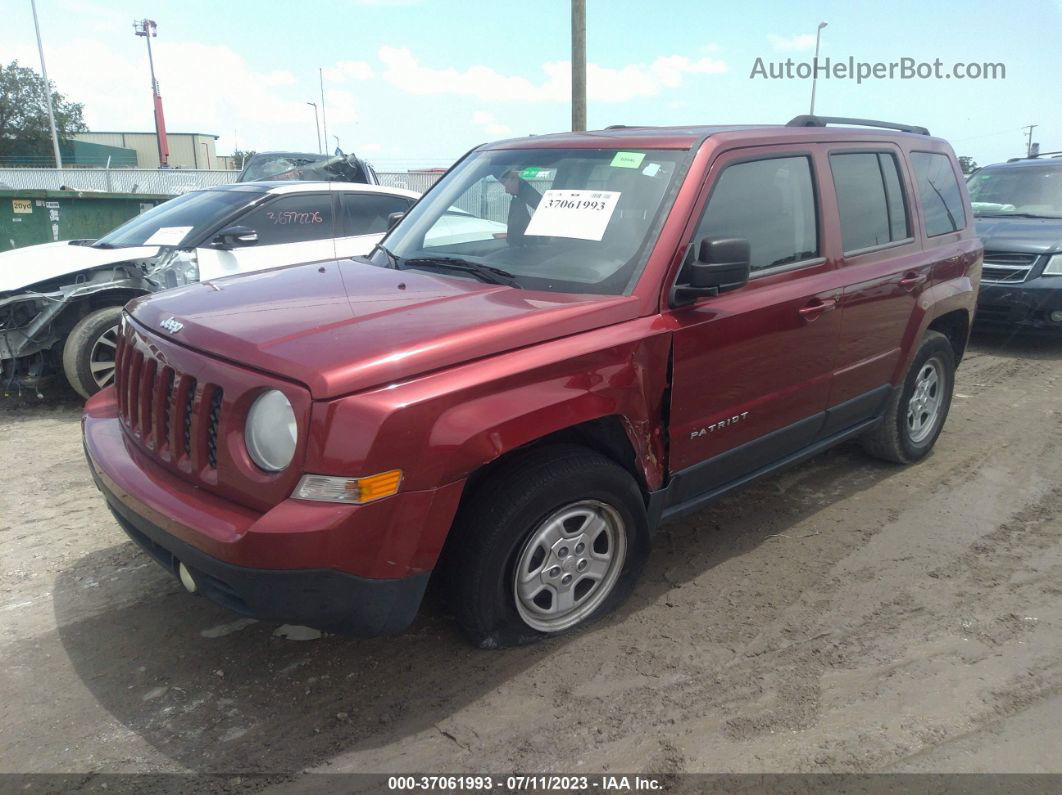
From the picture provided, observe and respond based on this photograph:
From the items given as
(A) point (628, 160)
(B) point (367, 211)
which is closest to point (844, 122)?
(A) point (628, 160)

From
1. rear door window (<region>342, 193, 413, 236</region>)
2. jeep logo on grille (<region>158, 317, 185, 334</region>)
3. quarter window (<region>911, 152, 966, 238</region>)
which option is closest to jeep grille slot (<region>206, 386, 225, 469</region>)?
jeep logo on grille (<region>158, 317, 185, 334</region>)

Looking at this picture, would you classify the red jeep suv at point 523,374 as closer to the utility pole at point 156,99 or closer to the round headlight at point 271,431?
the round headlight at point 271,431

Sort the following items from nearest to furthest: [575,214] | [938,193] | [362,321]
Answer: [362,321] < [575,214] < [938,193]

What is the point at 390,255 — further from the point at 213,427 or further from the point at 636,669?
the point at 636,669

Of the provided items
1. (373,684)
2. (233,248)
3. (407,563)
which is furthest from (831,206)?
(233,248)

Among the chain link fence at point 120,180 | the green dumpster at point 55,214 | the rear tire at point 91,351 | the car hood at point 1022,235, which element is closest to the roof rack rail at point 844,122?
the car hood at point 1022,235

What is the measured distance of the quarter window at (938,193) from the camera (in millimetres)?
4484

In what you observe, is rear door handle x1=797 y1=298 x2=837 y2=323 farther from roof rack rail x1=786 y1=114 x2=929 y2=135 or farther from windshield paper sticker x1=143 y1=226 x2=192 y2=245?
windshield paper sticker x1=143 y1=226 x2=192 y2=245

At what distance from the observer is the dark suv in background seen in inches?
301

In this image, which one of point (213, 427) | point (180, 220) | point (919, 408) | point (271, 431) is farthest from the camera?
point (180, 220)

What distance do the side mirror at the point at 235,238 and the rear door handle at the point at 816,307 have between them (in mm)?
4199

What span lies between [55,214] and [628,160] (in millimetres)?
11106

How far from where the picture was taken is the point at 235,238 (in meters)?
5.98

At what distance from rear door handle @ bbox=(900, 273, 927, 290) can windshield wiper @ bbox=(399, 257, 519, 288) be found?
2.23 metres
